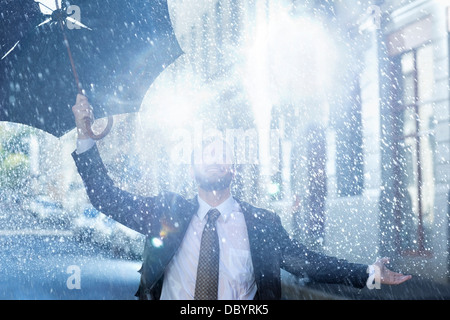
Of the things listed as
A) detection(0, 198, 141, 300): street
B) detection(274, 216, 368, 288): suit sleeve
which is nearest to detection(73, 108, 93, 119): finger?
detection(274, 216, 368, 288): suit sleeve

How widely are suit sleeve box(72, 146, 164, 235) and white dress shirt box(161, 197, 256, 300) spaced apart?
0.72ft

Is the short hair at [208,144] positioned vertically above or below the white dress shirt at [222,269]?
above

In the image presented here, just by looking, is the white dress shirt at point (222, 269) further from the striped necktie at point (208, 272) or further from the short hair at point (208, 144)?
the short hair at point (208, 144)

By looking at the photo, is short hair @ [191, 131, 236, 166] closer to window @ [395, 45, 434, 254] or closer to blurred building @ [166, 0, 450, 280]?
blurred building @ [166, 0, 450, 280]

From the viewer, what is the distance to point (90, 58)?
3.04 meters

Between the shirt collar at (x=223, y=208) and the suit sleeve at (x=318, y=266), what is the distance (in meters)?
0.21

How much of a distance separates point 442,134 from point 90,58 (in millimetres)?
3336

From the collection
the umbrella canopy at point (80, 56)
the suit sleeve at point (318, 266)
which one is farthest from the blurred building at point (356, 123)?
the umbrella canopy at point (80, 56)

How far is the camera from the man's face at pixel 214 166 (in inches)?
94.1

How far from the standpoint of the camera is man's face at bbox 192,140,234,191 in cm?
239

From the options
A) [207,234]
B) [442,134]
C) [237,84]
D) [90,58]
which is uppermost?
[237,84]

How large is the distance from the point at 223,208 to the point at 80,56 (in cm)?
134
